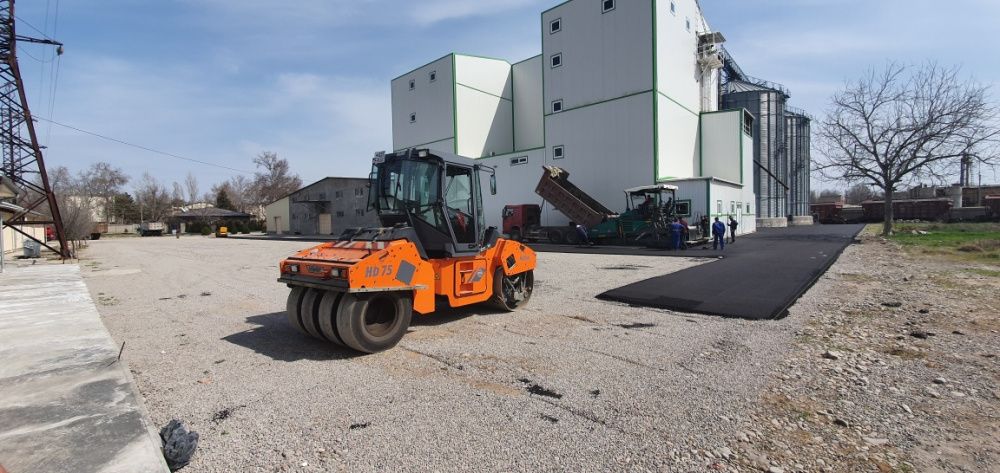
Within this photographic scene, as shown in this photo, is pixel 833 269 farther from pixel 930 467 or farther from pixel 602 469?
pixel 602 469

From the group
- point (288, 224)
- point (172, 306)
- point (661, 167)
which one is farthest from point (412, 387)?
point (288, 224)

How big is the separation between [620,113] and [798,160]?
29873 millimetres

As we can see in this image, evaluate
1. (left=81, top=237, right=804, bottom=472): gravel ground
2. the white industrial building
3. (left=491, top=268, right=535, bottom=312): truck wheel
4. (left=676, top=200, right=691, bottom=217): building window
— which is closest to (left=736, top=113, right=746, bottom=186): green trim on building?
the white industrial building

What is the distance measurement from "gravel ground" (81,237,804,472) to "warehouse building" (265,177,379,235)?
30.6 meters

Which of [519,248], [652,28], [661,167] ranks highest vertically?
[652,28]

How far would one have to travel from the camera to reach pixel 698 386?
3.99 meters

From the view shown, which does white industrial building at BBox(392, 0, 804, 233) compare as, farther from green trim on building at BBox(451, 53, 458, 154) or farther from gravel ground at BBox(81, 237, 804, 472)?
gravel ground at BBox(81, 237, 804, 472)

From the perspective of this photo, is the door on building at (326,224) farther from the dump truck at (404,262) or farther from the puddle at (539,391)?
the puddle at (539,391)

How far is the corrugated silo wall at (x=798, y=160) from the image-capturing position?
43.2 metres

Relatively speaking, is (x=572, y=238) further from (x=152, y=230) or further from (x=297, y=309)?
(x=152, y=230)

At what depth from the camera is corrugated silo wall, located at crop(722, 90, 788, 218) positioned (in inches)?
1444

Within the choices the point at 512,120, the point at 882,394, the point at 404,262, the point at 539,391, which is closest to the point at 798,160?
the point at 512,120

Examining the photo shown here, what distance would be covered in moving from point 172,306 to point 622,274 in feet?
30.9

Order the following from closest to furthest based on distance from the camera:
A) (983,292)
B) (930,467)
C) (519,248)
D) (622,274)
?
1. (930,467)
2. (519,248)
3. (983,292)
4. (622,274)
